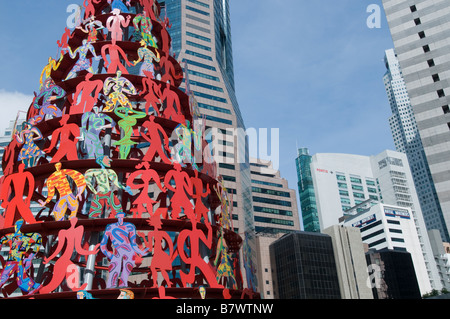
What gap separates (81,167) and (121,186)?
2.20 meters

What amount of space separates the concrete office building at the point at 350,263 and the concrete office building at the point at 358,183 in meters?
62.9

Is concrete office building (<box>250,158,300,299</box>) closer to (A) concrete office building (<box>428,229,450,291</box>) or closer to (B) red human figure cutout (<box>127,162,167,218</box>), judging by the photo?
(A) concrete office building (<box>428,229,450,291</box>)

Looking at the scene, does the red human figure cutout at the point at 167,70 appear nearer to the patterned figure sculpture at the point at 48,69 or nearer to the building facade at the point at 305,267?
the patterned figure sculpture at the point at 48,69

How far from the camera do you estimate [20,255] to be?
62.6 feet

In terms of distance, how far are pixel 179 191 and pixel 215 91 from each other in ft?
276

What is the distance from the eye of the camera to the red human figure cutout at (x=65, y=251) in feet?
57.5

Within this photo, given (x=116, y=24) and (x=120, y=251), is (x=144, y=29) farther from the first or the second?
(x=120, y=251)

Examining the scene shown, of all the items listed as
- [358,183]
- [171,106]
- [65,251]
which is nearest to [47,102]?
[171,106]

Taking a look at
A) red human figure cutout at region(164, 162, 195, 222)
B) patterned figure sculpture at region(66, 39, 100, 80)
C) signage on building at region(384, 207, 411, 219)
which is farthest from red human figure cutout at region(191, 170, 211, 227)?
signage on building at region(384, 207, 411, 219)

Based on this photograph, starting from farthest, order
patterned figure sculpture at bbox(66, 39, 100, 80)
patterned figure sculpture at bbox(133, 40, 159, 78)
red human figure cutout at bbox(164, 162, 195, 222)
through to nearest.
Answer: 1. patterned figure sculpture at bbox(133, 40, 159, 78)
2. patterned figure sculpture at bbox(66, 39, 100, 80)
3. red human figure cutout at bbox(164, 162, 195, 222)

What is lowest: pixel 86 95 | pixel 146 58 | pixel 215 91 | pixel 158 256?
pixel 158 256

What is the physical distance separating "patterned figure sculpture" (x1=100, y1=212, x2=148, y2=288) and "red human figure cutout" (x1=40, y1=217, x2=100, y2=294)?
2.52 ft

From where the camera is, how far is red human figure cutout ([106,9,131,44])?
92.1 feet
